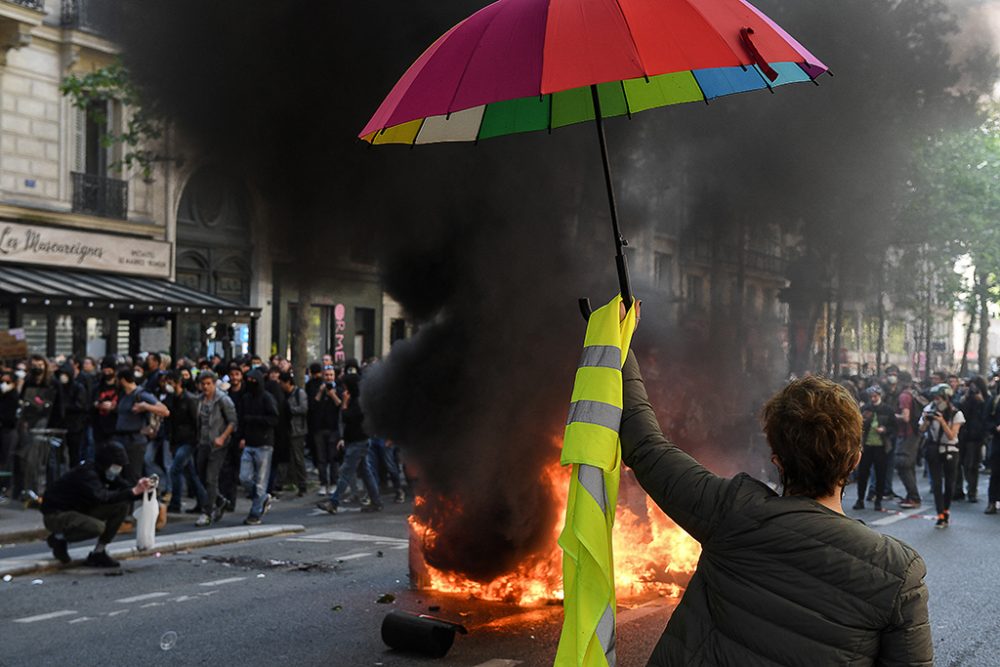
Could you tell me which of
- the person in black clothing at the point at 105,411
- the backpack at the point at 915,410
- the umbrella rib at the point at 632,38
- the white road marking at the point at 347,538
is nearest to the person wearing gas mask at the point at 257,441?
the white road marking at the point at 347,538

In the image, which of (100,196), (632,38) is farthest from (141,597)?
(100,196)

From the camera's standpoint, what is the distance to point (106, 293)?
722 inches

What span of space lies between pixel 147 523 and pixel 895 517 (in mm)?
8330

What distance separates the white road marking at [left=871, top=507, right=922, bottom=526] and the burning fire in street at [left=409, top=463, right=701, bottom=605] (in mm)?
5414

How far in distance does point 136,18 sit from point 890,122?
7.11 meters

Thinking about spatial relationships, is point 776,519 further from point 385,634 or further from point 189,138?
point 189,138

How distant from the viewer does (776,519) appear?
200 cm

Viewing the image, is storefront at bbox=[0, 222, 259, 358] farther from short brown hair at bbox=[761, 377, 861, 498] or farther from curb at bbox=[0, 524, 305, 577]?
short brown hair at bbox=[761, 377, 861, 498]

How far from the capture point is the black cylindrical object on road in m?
5.37

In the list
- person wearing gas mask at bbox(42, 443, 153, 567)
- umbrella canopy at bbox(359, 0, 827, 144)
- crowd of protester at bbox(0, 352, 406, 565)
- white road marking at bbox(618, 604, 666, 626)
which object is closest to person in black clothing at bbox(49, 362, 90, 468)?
crowd of protester at bbox(0, 352, 406, 565)

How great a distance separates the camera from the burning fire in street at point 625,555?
662 cm

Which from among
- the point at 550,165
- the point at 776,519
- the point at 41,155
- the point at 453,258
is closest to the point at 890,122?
the point at 550,165

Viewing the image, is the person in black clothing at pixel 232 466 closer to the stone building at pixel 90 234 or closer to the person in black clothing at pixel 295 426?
the person in black clothing at pixel 295 426

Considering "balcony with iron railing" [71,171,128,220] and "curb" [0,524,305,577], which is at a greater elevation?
"balcony with iron railing" [71,171,128,220]
